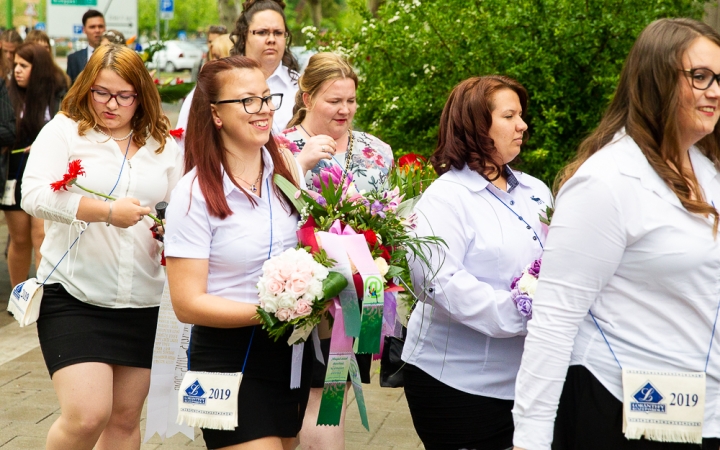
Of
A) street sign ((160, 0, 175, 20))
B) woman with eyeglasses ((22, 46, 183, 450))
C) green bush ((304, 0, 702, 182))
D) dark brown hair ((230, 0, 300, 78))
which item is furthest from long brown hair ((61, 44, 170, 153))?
street sign ((160, 0, 175, 20))

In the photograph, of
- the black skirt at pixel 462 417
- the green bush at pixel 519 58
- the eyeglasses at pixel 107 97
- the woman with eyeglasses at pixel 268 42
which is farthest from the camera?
the green bush at pixel 519 58

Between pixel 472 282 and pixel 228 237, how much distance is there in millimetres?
877

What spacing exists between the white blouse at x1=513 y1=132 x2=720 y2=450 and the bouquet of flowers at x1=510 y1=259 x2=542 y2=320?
2.22 feet

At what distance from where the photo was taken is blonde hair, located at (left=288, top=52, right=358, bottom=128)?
4.45 meters

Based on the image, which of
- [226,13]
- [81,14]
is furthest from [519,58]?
[226,13]

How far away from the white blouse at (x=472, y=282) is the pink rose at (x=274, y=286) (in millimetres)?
641

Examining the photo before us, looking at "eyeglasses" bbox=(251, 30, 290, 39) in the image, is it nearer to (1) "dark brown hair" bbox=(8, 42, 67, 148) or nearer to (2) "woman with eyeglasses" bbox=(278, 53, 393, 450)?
(2) "woman with eyeglasses" bbox=(278, 53, 393, 450)

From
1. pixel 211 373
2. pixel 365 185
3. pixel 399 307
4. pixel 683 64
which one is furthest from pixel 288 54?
pixel 683 64

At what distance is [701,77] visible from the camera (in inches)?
97.1

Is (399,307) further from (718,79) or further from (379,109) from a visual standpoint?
(379,109)

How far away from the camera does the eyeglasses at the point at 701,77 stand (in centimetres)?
246

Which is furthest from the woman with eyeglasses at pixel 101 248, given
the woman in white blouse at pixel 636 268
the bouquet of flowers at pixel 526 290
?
the woman in white blouse at pixel 636 268

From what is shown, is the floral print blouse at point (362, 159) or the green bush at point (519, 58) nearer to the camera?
the floral print blouse at point (362, 159)

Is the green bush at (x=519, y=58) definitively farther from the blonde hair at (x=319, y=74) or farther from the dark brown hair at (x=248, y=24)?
the blonde hair at (x=319, y=74)
